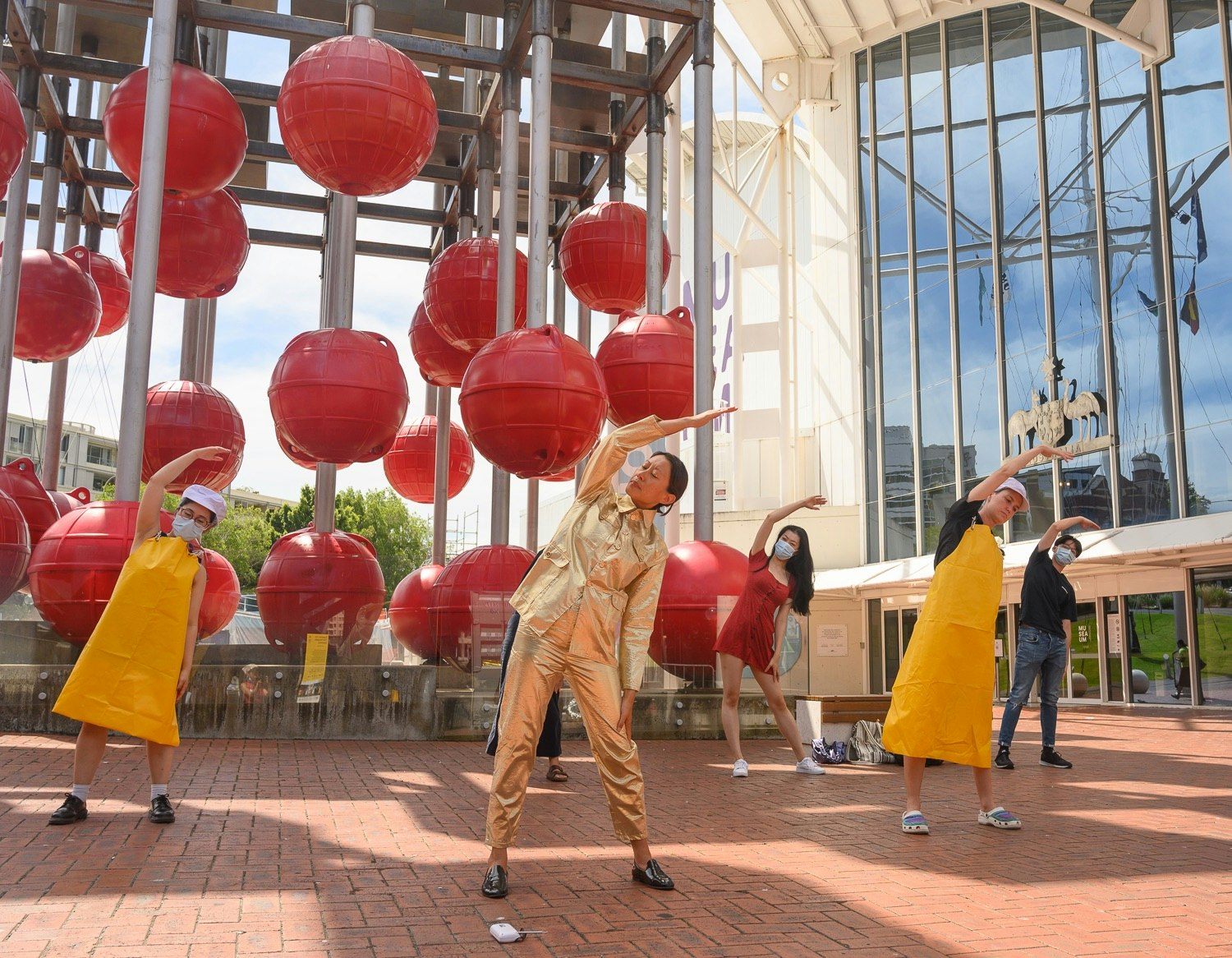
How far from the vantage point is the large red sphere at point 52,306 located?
10070 mm

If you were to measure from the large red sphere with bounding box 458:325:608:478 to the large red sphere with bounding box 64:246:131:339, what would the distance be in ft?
18.6

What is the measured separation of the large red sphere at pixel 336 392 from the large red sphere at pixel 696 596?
2.64 meters

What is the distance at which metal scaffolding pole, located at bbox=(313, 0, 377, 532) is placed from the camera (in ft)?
31.7

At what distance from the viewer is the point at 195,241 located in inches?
391

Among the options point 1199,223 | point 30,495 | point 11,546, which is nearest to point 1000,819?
point 11,546

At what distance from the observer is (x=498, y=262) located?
1010cm

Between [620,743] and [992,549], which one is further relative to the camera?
[992,549]

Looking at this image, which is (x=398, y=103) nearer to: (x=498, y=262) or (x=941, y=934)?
(x=498, y=262)

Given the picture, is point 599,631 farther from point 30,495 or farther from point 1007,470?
point 30,495

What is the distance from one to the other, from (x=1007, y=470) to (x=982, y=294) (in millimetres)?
21109

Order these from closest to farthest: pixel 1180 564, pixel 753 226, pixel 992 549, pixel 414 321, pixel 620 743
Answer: pixel 620 743, pixel 992 549, pixel 414 321, pixel 1180 564, pixel 753 226

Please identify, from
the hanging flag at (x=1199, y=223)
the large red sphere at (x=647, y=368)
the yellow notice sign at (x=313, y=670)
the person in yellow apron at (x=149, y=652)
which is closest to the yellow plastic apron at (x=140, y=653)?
the person in yellow apron at (x=149, y=652)

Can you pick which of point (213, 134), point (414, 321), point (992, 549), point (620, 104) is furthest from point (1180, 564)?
point (213, 134)

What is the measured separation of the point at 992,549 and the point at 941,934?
2.50 metres
